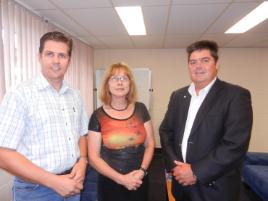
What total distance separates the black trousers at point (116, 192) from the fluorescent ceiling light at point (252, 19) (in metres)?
2.62

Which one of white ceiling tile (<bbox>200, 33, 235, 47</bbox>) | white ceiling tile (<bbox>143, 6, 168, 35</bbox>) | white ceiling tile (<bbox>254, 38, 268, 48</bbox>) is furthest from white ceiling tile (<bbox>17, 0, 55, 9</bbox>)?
white ceiling tile (<bbox>254, 38, 268, 48</bbox>)

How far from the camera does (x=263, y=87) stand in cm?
530

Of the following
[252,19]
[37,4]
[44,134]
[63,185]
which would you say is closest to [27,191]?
[63,185]

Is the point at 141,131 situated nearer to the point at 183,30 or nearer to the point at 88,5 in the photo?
the point at 88,5

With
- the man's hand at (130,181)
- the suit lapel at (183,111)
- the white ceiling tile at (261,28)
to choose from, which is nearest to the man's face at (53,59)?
the man's hand at (130,181)

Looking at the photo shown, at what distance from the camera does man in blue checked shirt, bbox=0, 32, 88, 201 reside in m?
1.12

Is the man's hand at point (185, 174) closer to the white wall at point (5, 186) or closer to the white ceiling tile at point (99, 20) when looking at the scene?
the white wall at point (5, 186)

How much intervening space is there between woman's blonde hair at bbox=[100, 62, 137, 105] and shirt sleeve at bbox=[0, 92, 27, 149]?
0.70 m

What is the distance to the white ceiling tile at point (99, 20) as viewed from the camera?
2.86 metres

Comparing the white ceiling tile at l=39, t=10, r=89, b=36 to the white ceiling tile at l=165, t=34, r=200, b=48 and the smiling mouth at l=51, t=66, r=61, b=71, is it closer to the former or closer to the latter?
the white ceiling tile at l=165, t=34, r=200, b=48

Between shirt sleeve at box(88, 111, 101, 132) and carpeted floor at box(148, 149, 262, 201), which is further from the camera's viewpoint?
carpeted floor at box(148, 149, 262, 201)

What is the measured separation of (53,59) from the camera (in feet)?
4.24

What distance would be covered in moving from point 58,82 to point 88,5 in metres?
1.65

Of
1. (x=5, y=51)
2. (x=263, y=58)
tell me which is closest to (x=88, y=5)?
(x=5, y=51)
